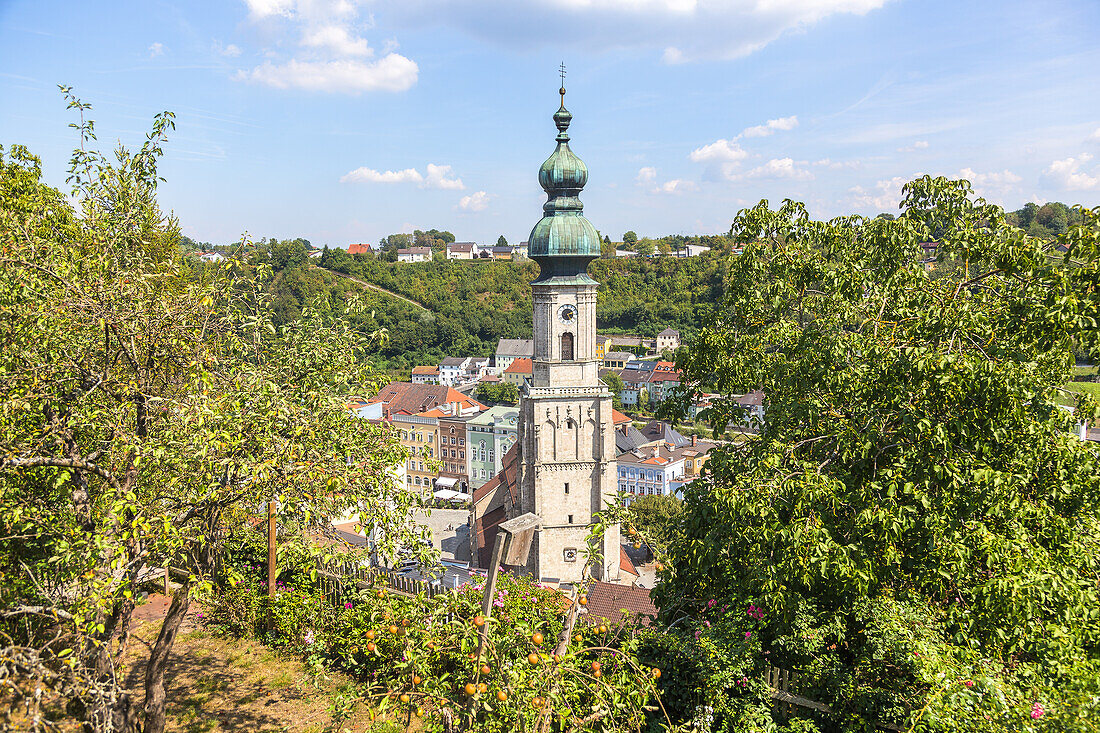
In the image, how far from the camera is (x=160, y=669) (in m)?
6.28

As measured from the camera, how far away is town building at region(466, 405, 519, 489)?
64688 mm

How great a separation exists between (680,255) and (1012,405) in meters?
153

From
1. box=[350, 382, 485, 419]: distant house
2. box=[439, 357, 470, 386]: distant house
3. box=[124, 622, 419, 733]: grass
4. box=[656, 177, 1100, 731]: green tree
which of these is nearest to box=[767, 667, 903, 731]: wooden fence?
box=[656, 177, 1100, 731]: green tree

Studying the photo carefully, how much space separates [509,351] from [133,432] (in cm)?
9996

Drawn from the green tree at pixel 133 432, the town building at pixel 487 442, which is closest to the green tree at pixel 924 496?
the green tree at pixel 133 432

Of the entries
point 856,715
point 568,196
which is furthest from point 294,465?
point 568,196

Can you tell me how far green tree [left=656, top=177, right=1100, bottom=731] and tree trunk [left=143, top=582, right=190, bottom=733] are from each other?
4.74 m

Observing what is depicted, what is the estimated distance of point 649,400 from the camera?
89562 mm

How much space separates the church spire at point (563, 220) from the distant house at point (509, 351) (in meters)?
76.2

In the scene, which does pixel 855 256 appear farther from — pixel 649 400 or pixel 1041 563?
pixel 649 400

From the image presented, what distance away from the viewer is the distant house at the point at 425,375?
9969 cm

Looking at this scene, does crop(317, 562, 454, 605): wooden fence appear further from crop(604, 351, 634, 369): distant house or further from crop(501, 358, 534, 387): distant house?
crop(604, 351, 634, 369): distant house

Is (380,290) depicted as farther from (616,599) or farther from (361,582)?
(361,582)

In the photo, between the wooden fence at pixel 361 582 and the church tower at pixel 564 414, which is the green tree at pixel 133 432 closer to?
the wooden fence at pixel 361 582
